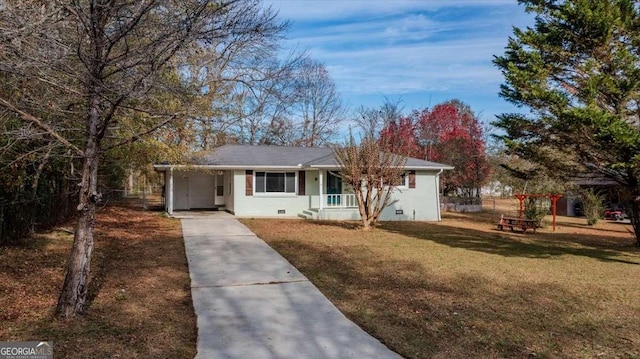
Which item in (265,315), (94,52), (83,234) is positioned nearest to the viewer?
(94,52)

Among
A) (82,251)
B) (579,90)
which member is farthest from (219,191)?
(82,251)

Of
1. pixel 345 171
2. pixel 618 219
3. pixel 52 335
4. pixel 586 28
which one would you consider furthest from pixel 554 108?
pixel 618 219

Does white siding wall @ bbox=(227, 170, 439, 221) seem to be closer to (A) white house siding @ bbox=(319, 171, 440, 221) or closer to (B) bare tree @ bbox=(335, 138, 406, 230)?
(A) white house siding @ bbox=(319, 171, 440, 221)

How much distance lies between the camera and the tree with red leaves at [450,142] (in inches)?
1096

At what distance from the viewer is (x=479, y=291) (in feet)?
21.7

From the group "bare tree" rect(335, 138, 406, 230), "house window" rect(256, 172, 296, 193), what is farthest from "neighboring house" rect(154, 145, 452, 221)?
"bare tree" rect(335, 138, 406, 230)

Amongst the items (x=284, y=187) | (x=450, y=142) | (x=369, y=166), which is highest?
(x=450, y=142)

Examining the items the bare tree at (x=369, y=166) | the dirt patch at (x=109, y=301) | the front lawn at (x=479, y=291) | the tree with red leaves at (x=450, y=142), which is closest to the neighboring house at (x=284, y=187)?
the bare tree at (x=369, y=166)

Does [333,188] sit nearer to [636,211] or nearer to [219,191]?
[219,191]

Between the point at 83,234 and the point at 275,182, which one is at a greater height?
the point at 275,182

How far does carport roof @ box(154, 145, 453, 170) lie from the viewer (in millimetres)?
18188

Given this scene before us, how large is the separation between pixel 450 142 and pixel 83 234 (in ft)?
84.7

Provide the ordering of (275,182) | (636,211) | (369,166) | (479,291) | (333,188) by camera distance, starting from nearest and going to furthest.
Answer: (479,291)
(636,211)
(369,166)
(275,182)
(333,188)

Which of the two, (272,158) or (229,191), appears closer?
(272,158)
